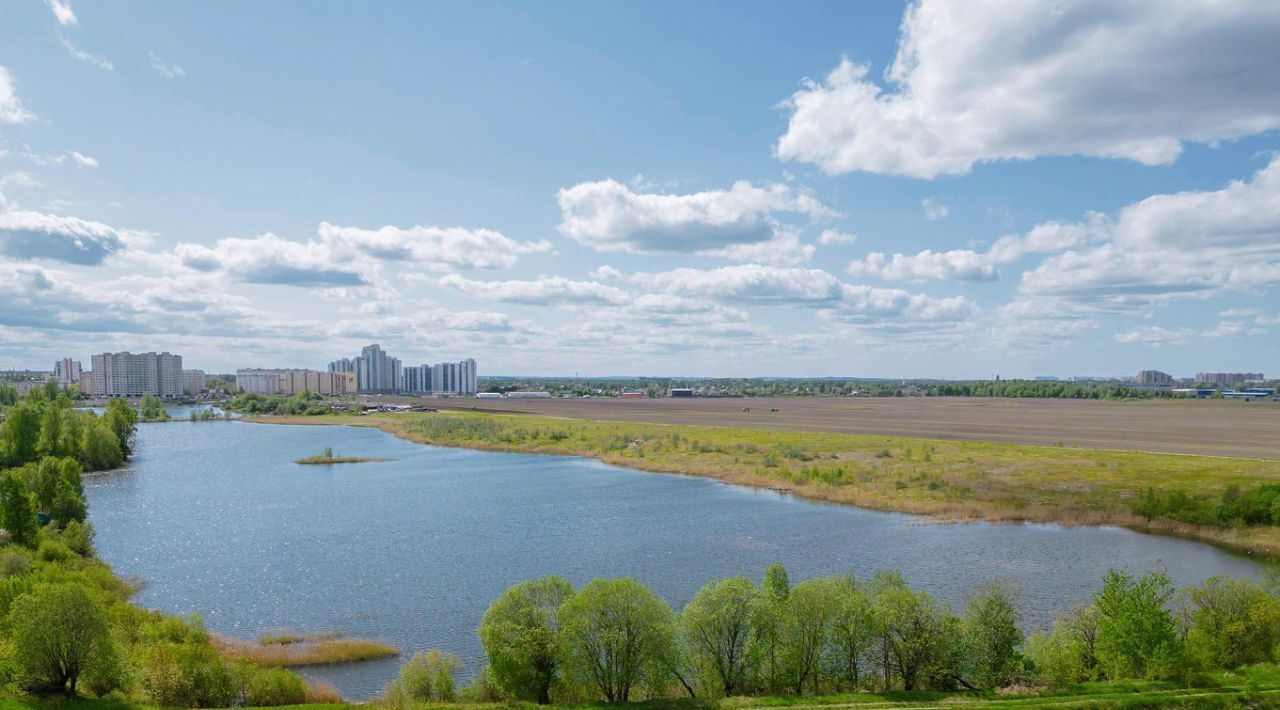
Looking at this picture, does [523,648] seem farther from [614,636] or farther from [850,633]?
[850,633]

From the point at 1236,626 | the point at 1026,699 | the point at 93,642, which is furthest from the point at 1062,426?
the point at 93,642

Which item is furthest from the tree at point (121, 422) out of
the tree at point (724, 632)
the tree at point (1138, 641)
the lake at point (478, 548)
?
the tree at point (1138, 641)

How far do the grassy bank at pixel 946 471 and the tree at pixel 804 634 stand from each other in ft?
130

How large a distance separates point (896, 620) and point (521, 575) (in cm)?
2425

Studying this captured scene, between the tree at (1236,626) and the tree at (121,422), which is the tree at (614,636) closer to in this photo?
the tree at (1236,626)

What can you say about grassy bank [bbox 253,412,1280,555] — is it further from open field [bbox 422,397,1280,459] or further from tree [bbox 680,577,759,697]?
tree [bbox 680,577,759,697]

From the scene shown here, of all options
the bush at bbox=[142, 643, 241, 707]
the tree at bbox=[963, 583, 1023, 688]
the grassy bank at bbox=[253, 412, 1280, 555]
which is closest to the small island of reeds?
the grassy bank at bbox=[253, 412, 1280, 555]

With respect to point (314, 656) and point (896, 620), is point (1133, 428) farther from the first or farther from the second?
point (314, 656)

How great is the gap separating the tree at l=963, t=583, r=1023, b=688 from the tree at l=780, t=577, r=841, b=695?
4.73 metres

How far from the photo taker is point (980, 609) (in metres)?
27.0

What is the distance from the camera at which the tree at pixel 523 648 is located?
25234 mm

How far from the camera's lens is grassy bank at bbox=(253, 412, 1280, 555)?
6234 cm

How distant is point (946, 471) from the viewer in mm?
80188

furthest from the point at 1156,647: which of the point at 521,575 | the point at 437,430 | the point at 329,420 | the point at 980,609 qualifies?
the point at 329,420
